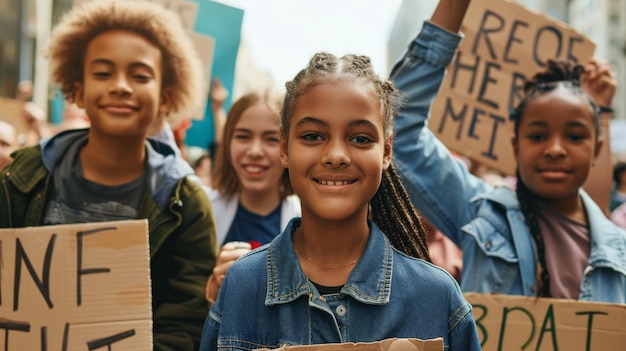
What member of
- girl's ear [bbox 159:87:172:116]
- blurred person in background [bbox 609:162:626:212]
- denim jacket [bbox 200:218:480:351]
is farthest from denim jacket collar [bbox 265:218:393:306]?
blurred person in background [bbox 609:162:626:212]

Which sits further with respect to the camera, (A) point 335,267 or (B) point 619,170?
(B) point 619,170

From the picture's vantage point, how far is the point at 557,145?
2795 millimetres

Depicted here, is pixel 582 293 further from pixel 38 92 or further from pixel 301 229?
pixel 38 92

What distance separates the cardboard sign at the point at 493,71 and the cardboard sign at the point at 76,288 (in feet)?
6.66

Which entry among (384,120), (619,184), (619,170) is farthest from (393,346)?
(619,184)

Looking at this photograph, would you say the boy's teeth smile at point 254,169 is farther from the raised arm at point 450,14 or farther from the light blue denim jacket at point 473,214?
the raised arm at point 450,14

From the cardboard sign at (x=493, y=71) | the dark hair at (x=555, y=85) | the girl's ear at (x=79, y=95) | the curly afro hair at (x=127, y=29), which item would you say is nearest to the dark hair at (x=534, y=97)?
the dark hair at (x=555, y=85)

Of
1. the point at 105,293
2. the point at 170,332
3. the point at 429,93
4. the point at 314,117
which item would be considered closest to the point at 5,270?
the point at 105,293

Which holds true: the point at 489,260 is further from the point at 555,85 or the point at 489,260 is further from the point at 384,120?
the point at 384,120

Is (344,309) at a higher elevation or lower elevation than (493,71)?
lower

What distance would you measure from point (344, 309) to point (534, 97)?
145cm

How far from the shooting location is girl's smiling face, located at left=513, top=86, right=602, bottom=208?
9.23 ft

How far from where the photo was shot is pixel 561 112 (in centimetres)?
285

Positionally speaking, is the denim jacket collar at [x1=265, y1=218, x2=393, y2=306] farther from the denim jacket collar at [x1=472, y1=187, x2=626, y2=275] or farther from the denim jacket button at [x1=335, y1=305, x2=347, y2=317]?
the denim jacket collar at [x1=472, y1=187, x2=626, y2=275]
